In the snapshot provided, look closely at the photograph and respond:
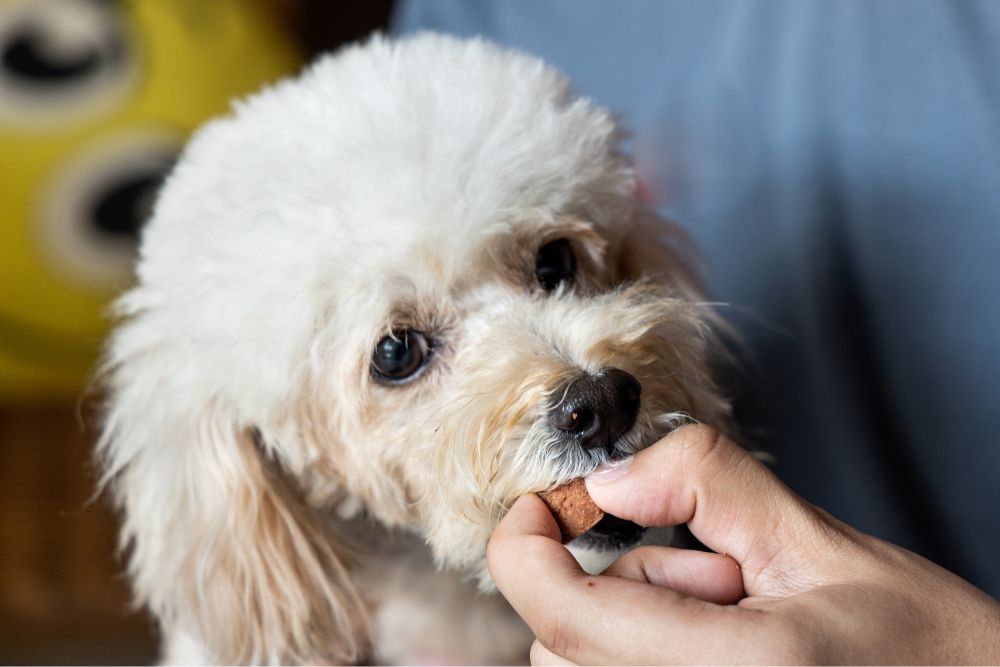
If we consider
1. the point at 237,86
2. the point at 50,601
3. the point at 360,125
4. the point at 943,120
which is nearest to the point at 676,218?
the point at 943,120

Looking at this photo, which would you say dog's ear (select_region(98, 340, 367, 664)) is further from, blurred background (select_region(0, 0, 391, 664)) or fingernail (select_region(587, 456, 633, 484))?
blurred background (select_region(0, 0, 391, 664))

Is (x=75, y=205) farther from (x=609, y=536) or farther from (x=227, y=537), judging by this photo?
(x=609, y=536)

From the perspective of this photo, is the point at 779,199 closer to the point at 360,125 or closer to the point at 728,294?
the point at 728,294

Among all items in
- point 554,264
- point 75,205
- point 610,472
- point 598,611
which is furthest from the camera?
point 75,205

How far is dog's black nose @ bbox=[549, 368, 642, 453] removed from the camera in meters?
0.71

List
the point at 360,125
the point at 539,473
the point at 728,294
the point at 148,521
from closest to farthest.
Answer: the point at 539,473 → the point at 360,125 → the point at 148,521 → the point at 728,294

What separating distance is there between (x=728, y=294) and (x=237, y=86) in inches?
41.0

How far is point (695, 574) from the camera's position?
617mm

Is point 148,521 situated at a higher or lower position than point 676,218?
lower

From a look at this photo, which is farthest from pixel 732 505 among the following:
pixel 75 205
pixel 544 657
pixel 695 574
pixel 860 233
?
pixel 75 205

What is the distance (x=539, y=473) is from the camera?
2.37 feet

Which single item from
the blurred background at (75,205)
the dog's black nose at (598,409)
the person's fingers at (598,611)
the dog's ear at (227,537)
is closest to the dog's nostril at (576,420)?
the dog's black nose at (598,409)

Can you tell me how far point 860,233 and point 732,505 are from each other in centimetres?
49

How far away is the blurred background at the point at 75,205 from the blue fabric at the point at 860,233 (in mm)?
910
